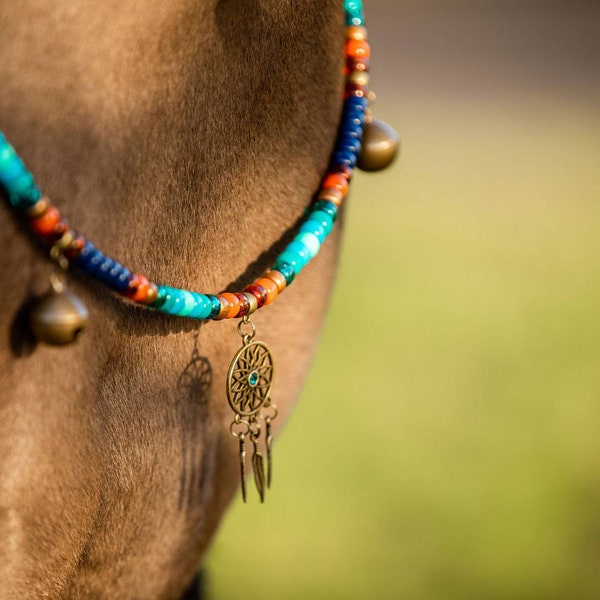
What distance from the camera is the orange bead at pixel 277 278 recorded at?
452mm

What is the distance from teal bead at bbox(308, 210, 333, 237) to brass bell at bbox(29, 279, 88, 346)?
0.62ft

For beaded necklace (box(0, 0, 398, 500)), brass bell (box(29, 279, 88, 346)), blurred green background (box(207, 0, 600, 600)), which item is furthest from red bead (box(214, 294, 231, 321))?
blurred green background (box(207, 0, 600, 600))

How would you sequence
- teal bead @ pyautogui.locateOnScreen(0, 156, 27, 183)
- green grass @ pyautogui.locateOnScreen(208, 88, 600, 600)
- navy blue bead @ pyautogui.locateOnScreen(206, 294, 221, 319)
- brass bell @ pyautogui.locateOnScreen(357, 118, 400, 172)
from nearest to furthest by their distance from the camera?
teal bead @ pyautogui.locateOnScreen(0, 156, 27, 183)
navy blue bead @ pyautogui.locateOnScreen(206, 294, 221, 319)
brass bell @ pyautogui.locateOnScreen(357, 118, 400, 172)
green grass @ pyautogui.locateOnScreen(208, 88, 600, 600)

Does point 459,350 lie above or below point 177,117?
below

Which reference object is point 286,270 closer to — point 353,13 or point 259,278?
point 259,278

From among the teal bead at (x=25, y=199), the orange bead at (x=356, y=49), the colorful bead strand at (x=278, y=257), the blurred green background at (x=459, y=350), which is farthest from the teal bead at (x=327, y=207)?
the blurred green background at (x=459, y=350)

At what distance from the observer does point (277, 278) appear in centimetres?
45

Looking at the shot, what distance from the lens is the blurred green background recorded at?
106 centimetres

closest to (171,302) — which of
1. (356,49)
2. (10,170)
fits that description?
Result: (10,170)

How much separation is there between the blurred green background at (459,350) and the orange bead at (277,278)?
66cm

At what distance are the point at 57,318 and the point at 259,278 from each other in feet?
0.53

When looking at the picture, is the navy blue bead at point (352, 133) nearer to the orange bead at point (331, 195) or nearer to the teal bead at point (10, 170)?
A: the orange bead at point (331, 195)

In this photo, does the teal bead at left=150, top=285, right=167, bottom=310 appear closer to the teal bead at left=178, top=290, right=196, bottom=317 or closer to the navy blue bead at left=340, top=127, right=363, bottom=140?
the teal bead at left=178, top=290, right=196, bottom=317

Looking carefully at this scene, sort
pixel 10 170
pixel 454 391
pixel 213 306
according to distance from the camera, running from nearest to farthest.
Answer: pixel 10 170 → pixel 213 306 → pixel 454 391
